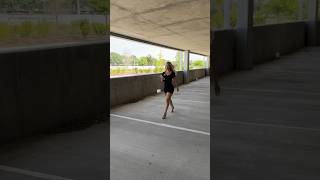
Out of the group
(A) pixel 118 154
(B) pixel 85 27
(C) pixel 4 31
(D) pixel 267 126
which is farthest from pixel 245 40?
(A) pixel 118 154

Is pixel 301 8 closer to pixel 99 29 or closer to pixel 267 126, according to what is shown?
pixel 99 29

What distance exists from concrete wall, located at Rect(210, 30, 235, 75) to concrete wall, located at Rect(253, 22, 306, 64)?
1.55m

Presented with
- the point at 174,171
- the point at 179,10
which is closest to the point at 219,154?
the point at 174,171

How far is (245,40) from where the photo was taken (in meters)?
14.9

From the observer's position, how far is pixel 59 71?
9.71 metres

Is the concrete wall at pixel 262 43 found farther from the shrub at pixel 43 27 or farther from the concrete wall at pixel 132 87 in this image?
the shrub at pixel 43 27

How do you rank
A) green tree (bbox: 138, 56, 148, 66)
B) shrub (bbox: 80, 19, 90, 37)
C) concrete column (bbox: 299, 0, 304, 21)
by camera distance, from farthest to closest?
green tree (bbox: 138, 56, 148, 66) → concrete column (bbox: 299, 0, 304, 21) → shrub (bbox: 80, 19, 90, 37)

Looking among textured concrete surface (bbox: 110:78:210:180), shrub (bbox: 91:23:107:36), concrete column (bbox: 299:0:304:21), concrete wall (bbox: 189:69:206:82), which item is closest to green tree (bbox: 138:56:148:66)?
concrete wall (bbox: 189:69:206:82)

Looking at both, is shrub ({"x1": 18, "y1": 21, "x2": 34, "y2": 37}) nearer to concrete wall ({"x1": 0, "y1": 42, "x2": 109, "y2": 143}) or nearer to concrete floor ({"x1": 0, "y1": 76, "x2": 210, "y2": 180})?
concrete wall ({"x1": 0, "y1": 42, "x2": 109, "y2": 143})

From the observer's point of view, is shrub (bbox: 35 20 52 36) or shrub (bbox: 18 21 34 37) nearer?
shrub (bbox: 18 21 34 37)

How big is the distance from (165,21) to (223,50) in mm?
11207

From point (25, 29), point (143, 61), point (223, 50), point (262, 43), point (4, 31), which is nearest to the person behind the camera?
point (4, 31)

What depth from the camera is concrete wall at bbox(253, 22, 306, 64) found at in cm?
1634

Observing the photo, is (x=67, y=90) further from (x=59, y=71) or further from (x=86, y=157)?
(x=86, y=157)
